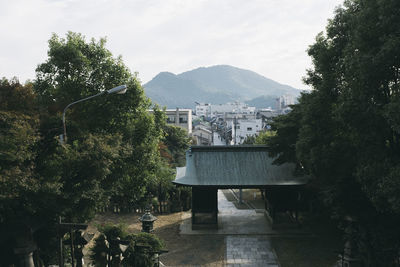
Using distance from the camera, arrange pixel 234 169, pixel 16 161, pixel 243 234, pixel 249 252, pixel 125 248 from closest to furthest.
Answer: pixel 16 161 < pixel 125 248 < pixel 249 252 < pixel 243 234 < pixel 234 169

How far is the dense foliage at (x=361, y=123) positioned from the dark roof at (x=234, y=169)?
506 centimetres

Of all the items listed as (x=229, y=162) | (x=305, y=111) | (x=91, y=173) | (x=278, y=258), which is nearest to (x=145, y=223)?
(x=91, y=173)

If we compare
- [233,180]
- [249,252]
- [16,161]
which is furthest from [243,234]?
[16,161]

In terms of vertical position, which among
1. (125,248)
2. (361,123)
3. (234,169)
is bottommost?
(125,248)

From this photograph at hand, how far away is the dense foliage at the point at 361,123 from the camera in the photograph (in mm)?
9727

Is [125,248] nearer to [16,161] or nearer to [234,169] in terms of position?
[16,161]

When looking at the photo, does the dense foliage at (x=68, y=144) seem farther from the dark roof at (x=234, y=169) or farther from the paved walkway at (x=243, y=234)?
the paved walkway at (x=243, y=234)

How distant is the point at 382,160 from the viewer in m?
10.9

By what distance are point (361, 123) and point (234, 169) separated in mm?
12073

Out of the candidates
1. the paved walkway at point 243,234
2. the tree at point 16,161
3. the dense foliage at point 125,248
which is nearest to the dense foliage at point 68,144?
the tree at point 16,161

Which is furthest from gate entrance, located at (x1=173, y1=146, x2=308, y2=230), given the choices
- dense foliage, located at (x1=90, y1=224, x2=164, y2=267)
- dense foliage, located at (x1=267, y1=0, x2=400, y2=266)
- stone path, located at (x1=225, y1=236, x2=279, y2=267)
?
dense foliage, located at (x1=90, y1=224, x2=164, y2=267)

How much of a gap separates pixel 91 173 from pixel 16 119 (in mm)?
3144

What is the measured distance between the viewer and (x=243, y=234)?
20594mm

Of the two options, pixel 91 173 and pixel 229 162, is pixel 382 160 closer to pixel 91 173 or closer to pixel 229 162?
pixel 91 173
